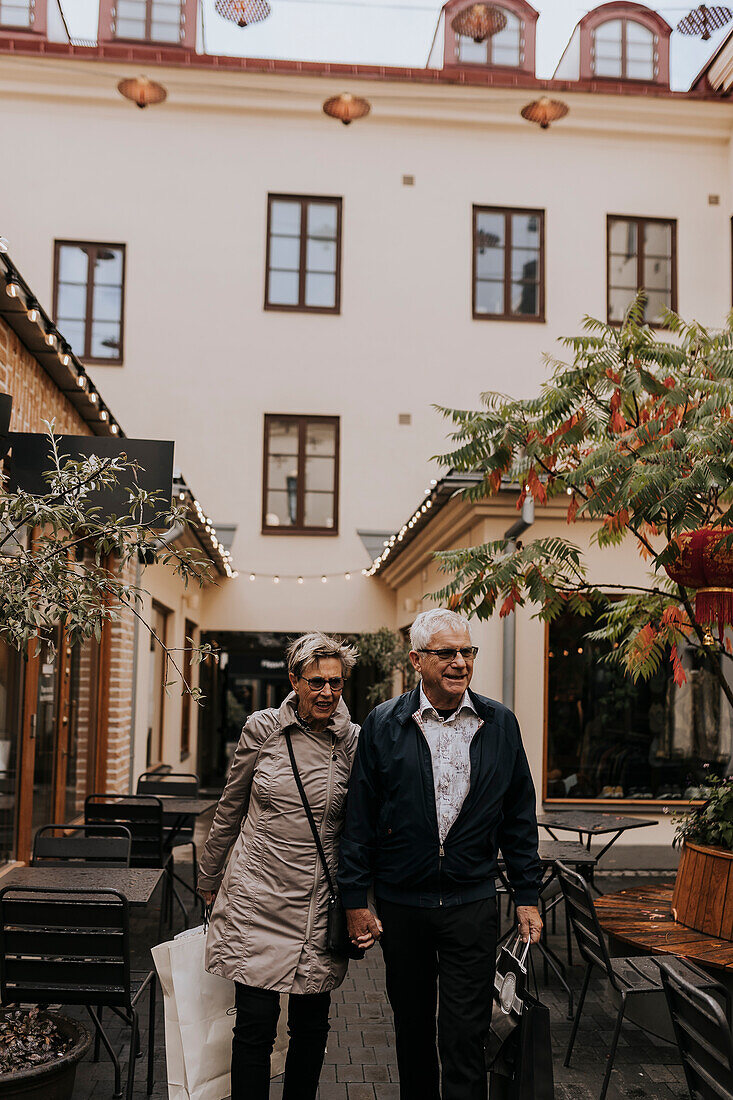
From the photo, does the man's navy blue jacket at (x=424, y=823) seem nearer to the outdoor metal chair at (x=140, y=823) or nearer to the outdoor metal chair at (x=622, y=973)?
the outdoor metal chair at (x=622, y=973)

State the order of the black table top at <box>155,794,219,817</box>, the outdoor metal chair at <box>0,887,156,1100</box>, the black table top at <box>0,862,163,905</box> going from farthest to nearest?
the black table top at <box>155,794,219,817</box>
the black table top at <box>0,862,163,905</box>
the outdoor metal chair at <box>0,887,156,1100</box>

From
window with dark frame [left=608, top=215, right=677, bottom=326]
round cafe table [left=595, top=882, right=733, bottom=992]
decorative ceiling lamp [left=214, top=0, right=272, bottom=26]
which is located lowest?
round cafe table [left=595, top=882, right=733, bottom=992]

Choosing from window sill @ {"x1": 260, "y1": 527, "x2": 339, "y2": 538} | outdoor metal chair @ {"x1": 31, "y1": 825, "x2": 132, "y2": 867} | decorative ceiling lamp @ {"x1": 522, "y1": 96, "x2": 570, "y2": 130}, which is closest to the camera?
outdoor metal chair @ {"x1": 31, "y1": 825, "x2": 132, "y2": 867}

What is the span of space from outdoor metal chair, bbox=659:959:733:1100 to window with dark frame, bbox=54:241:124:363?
13392 millimetres

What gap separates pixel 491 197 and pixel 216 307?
4522mm

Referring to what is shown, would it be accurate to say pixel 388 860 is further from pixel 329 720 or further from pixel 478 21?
pixel 478 21

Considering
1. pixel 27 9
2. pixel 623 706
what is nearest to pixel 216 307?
pixel 27 9

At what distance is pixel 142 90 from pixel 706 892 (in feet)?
43.0

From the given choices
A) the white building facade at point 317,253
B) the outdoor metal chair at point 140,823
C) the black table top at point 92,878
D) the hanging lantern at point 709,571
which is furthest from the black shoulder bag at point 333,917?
the white building facade at point 317,253

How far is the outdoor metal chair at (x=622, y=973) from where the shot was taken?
14.9 ft

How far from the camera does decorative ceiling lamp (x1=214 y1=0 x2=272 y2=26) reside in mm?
16047

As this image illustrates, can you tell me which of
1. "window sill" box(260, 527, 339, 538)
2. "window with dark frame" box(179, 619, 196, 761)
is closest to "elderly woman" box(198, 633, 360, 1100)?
"window with dark frame" box(179, 619, 196, 761)

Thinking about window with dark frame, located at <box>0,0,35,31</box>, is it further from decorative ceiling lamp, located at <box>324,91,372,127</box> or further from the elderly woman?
the elderly woman

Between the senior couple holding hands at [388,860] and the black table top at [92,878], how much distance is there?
4.84 ft
